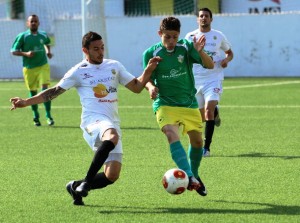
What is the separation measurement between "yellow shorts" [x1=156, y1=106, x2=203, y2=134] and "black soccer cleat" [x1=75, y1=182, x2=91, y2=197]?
1.15 meters

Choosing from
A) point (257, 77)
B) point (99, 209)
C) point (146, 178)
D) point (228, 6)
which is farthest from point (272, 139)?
point (228, 6)

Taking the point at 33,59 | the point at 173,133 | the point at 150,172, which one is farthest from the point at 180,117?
the point at 33,59

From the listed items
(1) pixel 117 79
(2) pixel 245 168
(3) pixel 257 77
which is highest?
(1) pixel 117 79

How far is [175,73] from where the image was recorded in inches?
359

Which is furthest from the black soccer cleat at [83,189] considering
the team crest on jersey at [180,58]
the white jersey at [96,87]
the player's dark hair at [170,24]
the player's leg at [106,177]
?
the player's dark hair at [170,24]

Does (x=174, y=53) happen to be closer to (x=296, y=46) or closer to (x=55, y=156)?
(x=55, y=156)

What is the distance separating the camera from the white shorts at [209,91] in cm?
1293

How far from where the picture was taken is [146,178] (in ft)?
33.8

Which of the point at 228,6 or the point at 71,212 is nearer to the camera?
the point at 71,212

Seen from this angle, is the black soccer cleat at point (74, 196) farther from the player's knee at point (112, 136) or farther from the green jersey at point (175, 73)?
the green jersey at point (175, 73)

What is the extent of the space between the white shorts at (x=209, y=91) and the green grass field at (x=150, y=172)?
0.79 metres

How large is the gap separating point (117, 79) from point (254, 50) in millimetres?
22064

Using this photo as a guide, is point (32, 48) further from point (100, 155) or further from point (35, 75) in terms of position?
point (100, 155)

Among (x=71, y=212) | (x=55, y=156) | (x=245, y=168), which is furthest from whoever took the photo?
A: (x=55, y=156)
